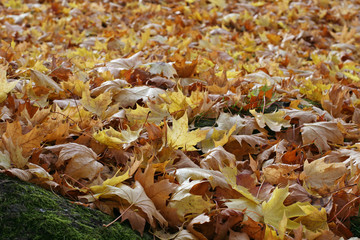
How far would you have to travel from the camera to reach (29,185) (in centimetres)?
117

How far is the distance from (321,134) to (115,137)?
1016 mm

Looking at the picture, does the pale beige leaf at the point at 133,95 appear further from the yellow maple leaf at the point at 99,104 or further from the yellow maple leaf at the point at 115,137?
the yellow maple leaf at the point at 115,137

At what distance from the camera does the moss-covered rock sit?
3.32ft

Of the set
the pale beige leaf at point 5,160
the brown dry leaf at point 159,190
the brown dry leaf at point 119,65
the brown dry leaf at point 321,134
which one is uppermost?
the pale beige leaf at point 5,160

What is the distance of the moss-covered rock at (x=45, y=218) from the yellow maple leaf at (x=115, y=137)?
1.11 ft

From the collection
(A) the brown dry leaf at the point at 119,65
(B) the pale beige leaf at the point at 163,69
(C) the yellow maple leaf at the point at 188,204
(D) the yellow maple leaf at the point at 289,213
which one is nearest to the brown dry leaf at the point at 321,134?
(D) the yellow maple leaf at the point at 289,213

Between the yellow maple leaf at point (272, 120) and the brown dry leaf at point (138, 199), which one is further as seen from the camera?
the yellow maple leaf at point (272, 120)

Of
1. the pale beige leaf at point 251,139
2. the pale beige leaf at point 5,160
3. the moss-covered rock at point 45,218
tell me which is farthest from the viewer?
the pale beige leaf at point 251,139

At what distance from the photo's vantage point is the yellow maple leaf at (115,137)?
1457mm

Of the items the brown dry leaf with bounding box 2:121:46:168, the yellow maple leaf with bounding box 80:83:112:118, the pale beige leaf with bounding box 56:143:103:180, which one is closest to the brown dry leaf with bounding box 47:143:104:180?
the pale beige leaf with bounding box 56:143:103:180

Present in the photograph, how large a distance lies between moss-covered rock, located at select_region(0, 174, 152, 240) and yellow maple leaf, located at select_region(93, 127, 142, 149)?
0.34 m

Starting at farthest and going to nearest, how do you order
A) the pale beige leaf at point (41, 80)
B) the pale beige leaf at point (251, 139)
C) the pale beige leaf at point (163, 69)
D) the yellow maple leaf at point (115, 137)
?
the pale beige leaf at point (163, 69), the pale beige leaf at point (41, 80), the pale beige leaf at point (251, 139), the yellow maple leaf at point (115, 137)

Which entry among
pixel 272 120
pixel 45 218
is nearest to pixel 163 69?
pixel 272 120

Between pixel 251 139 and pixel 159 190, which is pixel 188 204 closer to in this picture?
pixel 159 190
